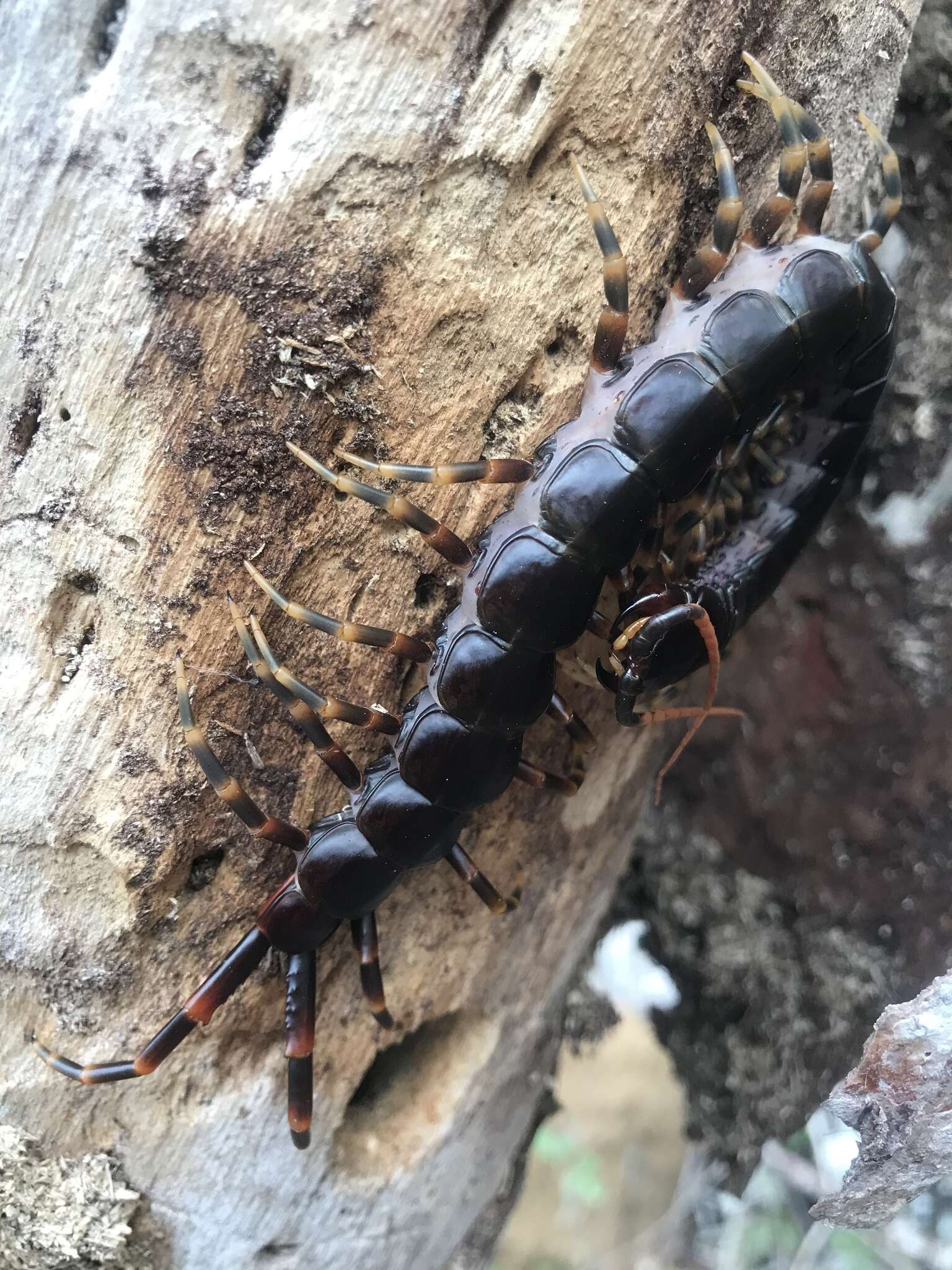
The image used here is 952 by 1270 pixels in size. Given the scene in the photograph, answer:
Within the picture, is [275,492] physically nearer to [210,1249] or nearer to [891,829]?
[210,1249]

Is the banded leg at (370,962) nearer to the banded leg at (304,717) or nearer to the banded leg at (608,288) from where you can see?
the banded leg at (304,717)

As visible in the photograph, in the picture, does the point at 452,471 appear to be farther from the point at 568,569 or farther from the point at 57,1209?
the point at 57,1209

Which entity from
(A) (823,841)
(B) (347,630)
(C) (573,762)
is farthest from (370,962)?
(A) (823,841)

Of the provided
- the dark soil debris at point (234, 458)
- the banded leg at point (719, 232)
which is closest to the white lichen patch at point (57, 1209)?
the dark soil debris at point (234, 458)

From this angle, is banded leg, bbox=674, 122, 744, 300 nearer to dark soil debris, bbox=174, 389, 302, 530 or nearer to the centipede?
the centipede

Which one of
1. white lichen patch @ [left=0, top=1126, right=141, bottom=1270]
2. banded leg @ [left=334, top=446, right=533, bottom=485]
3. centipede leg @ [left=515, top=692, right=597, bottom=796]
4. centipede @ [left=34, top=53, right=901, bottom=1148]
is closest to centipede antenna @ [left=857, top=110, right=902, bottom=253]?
centipede @ [left=34, top=53, right=901, bottom=1148]

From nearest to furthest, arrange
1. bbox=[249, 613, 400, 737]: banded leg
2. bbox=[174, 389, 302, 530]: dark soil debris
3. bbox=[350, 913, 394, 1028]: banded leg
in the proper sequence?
1. bbox=[174, 389, 302, 530]: dark soil debris
2. bbox=[249, 613, 400, 737]: banded leg
3. bbox=[350, 913, 394, 1028]: banded leg
